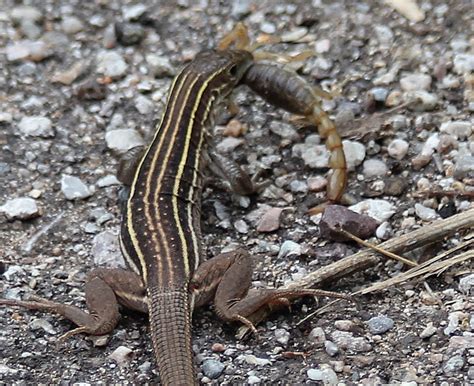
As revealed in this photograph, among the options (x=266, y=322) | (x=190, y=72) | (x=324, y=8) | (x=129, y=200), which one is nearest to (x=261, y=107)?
(x=190, y=72)

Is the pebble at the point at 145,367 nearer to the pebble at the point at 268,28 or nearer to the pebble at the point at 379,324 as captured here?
the pebble at the point at 379,324

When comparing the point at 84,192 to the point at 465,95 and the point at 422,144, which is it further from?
the point at 465,95

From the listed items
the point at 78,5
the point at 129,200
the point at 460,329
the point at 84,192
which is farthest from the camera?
the point at 78,5

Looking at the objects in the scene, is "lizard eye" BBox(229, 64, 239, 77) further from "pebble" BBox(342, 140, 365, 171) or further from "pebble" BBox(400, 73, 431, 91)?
"pebble" BBox(400, 73, 431, 91)

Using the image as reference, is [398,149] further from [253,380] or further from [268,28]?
[253,380]

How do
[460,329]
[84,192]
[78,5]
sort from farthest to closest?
[78,5], [84,192], [460,329]

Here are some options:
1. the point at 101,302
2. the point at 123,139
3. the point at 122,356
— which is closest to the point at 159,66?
the point at 123,139

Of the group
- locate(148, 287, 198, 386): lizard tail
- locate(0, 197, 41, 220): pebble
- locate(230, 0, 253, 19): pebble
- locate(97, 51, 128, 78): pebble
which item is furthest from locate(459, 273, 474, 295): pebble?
locate(230, 0, 253, 19): pebble
